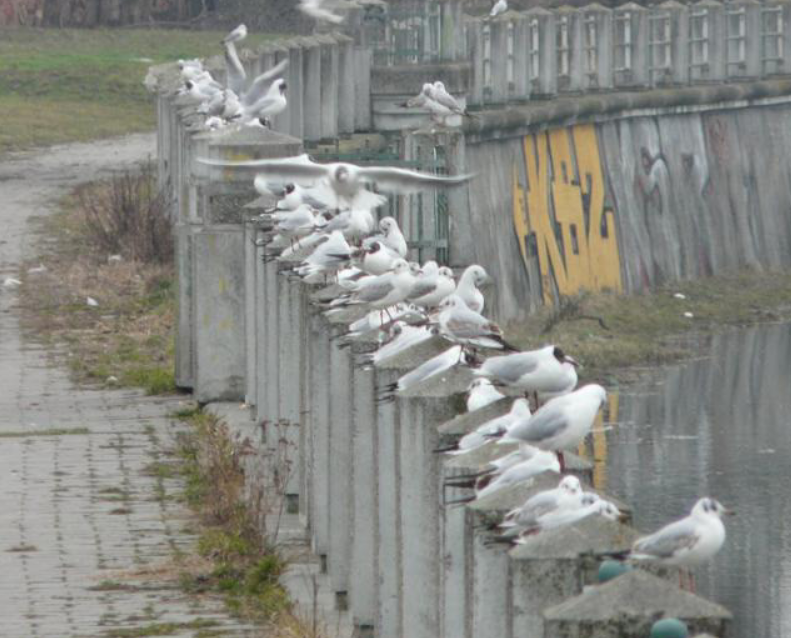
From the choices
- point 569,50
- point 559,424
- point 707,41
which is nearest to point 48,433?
point 559,424

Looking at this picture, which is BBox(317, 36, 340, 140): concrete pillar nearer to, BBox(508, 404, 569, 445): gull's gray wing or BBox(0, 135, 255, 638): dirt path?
BBox(0, 135, 255, 638): dirt path

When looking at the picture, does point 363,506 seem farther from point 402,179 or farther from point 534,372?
point 402,179

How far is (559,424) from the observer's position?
752cm

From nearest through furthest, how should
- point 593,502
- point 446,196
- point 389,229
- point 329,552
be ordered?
point 593,502 → point 329,552 → point 389,229 → point 446,196

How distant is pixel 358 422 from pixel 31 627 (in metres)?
1.70

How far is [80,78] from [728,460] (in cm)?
3006

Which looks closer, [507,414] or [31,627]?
[507,414]

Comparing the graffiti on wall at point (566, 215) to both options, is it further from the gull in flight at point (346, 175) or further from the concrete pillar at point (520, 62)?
the gull in flight at point (346, 175)

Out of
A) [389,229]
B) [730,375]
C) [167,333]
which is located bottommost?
[730,375]

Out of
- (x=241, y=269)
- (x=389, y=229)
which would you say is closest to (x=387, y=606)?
(x=389, y=229)

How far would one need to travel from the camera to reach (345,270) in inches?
460

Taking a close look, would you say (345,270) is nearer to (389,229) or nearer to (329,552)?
(329,552)

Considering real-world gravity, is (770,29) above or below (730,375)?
above

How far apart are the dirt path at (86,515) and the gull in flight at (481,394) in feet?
7.88
